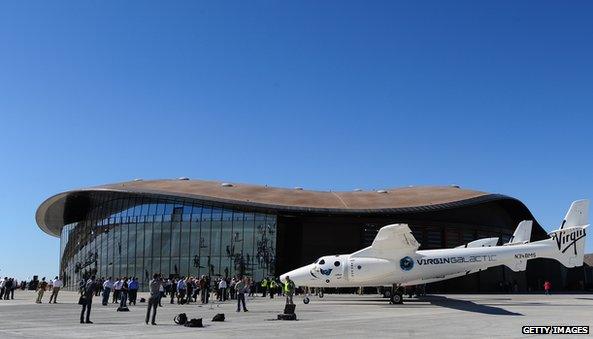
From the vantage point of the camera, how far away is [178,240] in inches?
2185

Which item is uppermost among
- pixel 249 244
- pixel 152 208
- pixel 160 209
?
pixel 152 208

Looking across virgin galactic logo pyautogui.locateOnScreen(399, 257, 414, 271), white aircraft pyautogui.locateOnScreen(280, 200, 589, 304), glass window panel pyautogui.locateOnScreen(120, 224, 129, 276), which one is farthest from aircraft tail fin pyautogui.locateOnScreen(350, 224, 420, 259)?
glass window panel pyautogui.locateOnScreen(120, 224, 129, 276)

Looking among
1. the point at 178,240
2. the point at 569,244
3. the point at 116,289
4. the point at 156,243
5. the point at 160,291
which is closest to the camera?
the point at 160,291

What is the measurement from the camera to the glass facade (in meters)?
53.7

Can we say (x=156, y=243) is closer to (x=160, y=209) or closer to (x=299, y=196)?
(x=160, y=209)

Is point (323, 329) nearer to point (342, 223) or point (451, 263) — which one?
point (451, 263)

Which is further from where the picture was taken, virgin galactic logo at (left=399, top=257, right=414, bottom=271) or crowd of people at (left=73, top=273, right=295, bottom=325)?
virgin galactic logo at (left=399, top=257, right=414, bottom=271)

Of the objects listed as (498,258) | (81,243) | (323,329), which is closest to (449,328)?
(323,329)

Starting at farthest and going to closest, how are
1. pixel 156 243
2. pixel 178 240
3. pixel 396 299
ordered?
1. pixel 156 243
2. pixel 178 240
3. pixel 396 299

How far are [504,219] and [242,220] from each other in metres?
31.4

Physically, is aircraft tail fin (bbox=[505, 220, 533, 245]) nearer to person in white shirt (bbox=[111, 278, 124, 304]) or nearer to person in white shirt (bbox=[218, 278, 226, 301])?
person in white shirt (bbox=[218, 278, 226, 301])

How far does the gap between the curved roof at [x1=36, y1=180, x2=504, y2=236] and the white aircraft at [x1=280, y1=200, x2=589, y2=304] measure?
18.8 m

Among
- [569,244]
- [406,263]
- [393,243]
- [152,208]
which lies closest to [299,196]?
[152,208]

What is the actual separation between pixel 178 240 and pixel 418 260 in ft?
96.0
